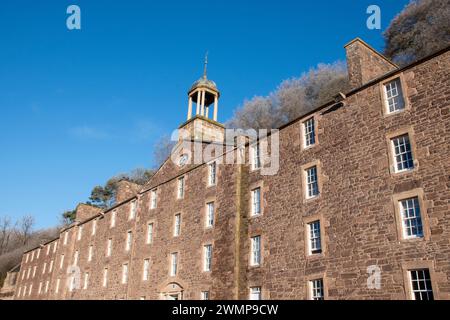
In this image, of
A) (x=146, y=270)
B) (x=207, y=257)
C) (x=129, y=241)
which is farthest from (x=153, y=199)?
(x=207, y=257)

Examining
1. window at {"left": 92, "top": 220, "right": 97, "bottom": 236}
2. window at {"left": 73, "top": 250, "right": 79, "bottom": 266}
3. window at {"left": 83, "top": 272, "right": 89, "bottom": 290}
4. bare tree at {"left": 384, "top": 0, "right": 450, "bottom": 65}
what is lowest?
window at {"left": 83, "top": 272, "right": 89, "bottom": 290}

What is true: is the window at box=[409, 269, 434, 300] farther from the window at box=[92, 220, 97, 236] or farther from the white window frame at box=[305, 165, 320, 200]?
the window at box=[92, 220, 97, 236]

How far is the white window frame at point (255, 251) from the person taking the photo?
18688 mm

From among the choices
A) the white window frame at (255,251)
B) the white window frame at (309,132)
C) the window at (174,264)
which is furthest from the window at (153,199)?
the white window frame at (309,132)

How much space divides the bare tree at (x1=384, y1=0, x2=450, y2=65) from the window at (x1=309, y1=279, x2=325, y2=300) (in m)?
23.7

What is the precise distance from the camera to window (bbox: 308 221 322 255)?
16.3 m

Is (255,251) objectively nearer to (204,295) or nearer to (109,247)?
(204,295)

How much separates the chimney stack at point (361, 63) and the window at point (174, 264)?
14.2 metres

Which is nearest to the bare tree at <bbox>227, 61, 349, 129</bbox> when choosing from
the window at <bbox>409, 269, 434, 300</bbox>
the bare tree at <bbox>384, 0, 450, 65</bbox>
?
the bare tree at <bbox>384, 0, 450, 65</bbox>

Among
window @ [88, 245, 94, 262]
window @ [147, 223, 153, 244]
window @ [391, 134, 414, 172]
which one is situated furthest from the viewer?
window @ [88, 245, 94, 262]

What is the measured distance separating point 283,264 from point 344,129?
632 centimetres

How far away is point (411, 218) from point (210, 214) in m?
11.7

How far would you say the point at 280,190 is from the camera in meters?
18.7

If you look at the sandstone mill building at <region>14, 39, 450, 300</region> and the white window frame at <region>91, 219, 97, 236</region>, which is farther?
the white window frame at <region>91, 219, 97, 236</region>
